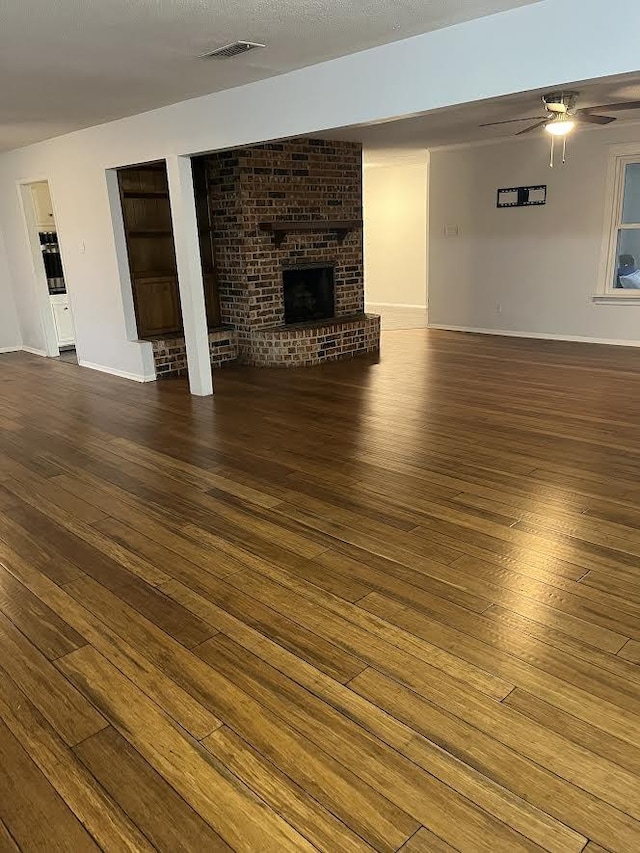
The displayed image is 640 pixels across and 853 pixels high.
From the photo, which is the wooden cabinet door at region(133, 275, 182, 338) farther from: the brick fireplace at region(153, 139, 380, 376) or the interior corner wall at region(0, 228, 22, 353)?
the interior corner wall at region(0, 228, 22, 353)

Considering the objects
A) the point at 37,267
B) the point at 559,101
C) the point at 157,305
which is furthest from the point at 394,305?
the point at 559,101

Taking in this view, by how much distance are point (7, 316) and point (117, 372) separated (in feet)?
9.08

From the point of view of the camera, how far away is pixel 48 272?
818cm

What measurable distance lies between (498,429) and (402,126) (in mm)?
3583

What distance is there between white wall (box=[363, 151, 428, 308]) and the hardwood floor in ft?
23.8

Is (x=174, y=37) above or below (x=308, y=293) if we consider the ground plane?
above

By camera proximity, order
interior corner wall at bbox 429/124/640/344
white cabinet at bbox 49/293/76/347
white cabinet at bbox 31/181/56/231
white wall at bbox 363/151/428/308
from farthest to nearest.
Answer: white wall at bbox 363/151/428/308, white cabinet at bbox 31/181/56/231, white cabinet at bbox 49/293/76/347, interior corner wall at bbox 429/124/640/344

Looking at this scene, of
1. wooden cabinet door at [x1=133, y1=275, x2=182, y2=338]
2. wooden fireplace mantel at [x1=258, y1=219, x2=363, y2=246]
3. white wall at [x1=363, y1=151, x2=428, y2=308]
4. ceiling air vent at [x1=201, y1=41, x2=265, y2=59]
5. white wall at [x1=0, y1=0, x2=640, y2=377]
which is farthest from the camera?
white wall at [x1=363, y1=151, x2=428, y2=308]

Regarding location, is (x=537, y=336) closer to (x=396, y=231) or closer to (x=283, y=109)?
(x=396, y=231)

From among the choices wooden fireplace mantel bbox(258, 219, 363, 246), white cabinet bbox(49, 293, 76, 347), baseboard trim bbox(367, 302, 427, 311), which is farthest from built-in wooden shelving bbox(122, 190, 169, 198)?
baseboard trim bbox(367, 302, 427, 311)

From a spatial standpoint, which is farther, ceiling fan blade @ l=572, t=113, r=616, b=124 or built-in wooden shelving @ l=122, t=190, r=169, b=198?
built-in wooden shelving @ l=122, t=190, r=169, b=198

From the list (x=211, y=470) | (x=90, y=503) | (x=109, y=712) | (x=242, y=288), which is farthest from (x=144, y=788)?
(x=242, y=288)

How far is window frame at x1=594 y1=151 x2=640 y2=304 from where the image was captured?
282 inches

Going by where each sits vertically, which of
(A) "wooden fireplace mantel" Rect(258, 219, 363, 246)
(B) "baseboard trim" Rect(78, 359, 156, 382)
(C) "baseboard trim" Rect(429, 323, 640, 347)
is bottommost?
(C) "baseboard trim" Rect(429, 323, 640, 347)
